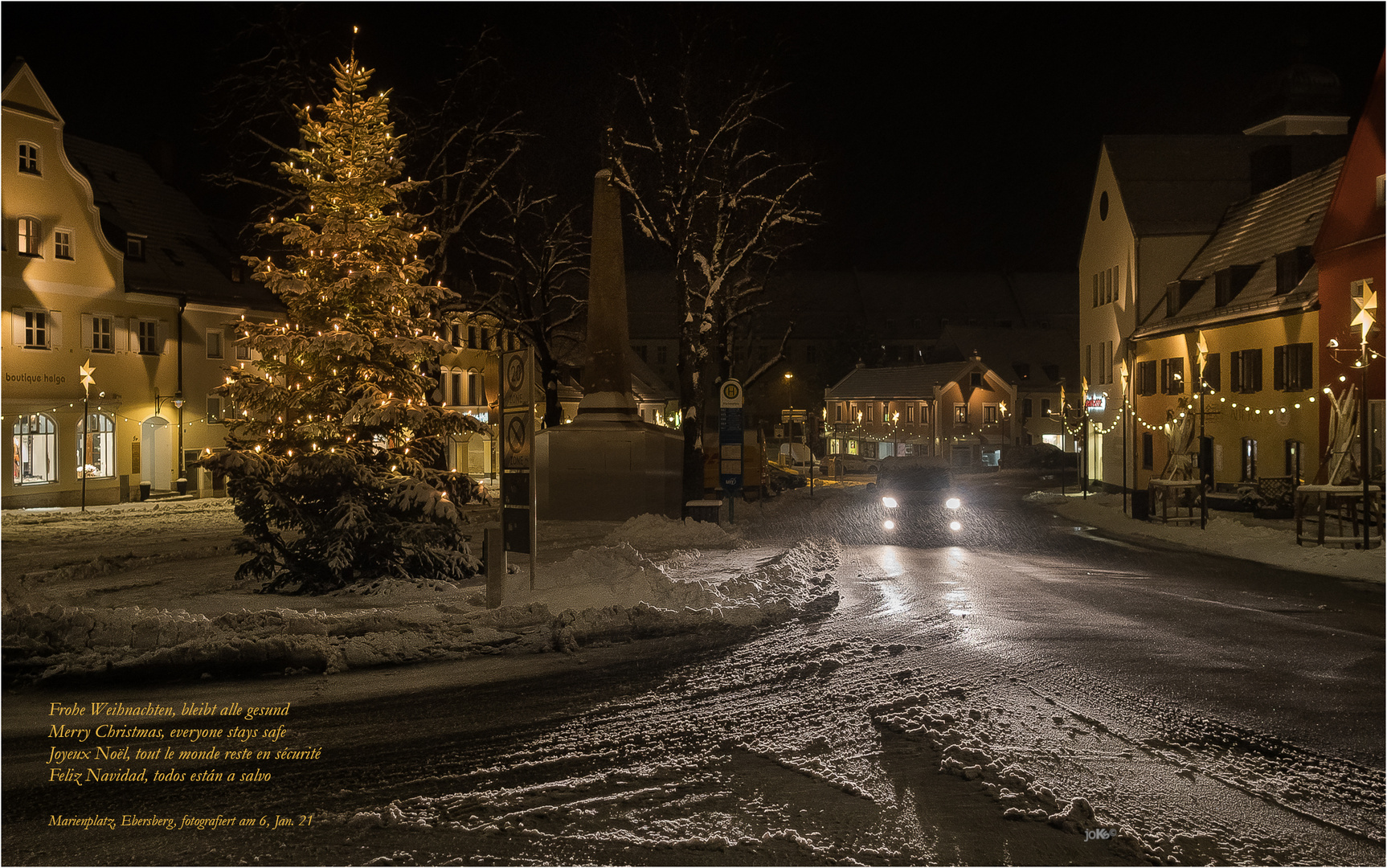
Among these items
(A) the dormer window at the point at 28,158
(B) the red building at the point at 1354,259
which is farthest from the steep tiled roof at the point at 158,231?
(B) the red building at the point at 1354,259

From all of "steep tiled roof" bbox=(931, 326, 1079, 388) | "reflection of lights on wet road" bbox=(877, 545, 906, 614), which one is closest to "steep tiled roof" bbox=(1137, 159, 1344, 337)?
"reflection of lights on wet road" bbox=(877, 545, 906, 614)

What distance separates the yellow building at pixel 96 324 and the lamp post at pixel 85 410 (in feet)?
0.41

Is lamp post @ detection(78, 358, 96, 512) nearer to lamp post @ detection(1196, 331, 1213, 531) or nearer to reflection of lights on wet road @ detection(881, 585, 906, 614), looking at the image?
reflection of lights on wet road @ detection(881, 585, 906, 614)

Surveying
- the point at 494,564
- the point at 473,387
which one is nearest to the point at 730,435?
the point at 494,564

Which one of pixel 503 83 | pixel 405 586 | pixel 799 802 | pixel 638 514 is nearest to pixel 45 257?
pixel 503 83

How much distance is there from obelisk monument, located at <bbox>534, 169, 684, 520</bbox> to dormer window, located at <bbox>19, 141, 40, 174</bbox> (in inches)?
776

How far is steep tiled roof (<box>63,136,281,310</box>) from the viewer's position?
35.2 metres

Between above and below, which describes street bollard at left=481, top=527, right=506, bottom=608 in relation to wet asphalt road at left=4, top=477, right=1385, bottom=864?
above

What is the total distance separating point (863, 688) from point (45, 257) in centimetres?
3186

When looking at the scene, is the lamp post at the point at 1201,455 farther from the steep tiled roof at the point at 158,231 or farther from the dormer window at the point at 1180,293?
the steep tiled roof at the point at 158,231

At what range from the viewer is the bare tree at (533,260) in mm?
29312

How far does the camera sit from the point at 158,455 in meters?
35.6

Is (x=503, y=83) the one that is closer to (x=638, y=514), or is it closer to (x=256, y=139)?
(x=256, y=139)

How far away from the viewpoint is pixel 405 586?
1199 cm
